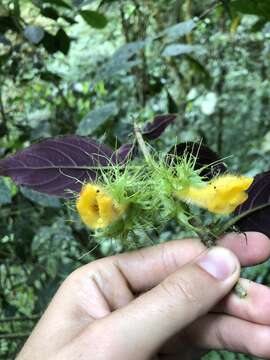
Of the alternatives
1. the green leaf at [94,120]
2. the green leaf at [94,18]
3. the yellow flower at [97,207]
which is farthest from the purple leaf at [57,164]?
the green leaf at [94,18]

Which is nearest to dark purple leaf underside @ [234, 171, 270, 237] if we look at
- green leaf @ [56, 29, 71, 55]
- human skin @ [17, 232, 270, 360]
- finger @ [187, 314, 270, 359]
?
human skin @ [17, 232, 270, 360]

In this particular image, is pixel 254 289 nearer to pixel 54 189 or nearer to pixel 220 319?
pixel 220 319

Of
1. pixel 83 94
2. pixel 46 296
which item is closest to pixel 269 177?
pixel 46 296

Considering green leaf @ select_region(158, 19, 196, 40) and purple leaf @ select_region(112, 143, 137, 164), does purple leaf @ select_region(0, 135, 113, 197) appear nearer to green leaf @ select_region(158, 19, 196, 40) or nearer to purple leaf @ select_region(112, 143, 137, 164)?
purple leaf @ select_region(112, 143, 137, 164)

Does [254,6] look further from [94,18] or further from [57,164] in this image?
[57,164]

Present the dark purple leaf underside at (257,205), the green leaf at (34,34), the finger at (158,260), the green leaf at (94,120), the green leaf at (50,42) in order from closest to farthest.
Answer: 1. the dark purple leaf underside at (257,205)
2. the finger at (158,260)
3. the green leaf at (94,120)
4. the green leaf at (34,34)
5. the green leaf at (50,42)

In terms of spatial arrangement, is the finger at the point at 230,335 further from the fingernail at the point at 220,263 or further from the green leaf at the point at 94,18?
the green leaf at the point at 94,18

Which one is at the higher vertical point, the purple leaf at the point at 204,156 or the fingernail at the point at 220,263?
the purple leaf at the point at 204,156

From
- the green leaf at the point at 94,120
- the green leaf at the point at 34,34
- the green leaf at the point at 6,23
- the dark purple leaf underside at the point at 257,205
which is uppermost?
the green leaf at the point at 6,23
